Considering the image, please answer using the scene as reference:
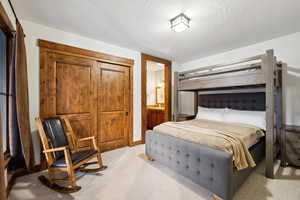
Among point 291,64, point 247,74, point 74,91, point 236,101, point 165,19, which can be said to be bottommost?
point 236,101

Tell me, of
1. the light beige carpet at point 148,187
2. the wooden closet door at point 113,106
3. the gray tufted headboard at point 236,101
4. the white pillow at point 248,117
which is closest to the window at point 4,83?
the light beige carpet at point 148,187

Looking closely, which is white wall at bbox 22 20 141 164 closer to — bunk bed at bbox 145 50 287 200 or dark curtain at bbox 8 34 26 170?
dark curtain at bbox 8 34 26 170

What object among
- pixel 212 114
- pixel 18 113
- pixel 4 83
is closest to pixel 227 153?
pixel 212 114

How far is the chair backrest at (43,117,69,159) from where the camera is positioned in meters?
1.96

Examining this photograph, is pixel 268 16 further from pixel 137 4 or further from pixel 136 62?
pixel 136 62

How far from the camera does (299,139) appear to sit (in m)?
2.19

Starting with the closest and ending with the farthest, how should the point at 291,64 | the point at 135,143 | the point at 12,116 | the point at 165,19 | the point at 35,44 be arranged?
the point at 12,116 → the point at 165,19 → the point at 35,44 → the point at 291,64 → the point at 135,143

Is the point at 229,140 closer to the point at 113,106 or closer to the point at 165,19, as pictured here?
the point at 165,19

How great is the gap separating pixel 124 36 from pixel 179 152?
2.38 meters

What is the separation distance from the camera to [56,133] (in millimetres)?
2055

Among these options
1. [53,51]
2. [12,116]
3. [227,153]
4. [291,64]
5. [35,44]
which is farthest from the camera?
[291,64]

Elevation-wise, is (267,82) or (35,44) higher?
(35,44)

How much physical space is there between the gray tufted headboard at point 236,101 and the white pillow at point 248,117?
1.35ft

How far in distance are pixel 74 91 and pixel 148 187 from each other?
216 cm
